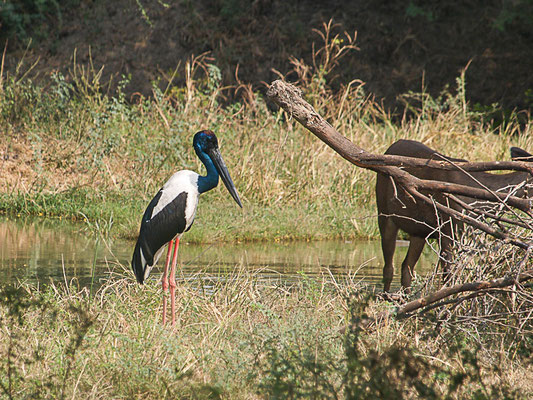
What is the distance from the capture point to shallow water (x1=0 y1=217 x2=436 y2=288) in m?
7.70

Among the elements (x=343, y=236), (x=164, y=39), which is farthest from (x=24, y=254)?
(x=164, y=39)

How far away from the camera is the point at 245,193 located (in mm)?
11344

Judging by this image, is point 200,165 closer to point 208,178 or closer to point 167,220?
point 208,178

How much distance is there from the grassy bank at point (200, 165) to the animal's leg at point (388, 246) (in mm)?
2997

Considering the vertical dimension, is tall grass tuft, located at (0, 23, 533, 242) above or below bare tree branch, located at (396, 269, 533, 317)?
below

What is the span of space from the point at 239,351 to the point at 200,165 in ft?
23.4

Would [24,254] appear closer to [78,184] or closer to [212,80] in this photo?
[78,184]

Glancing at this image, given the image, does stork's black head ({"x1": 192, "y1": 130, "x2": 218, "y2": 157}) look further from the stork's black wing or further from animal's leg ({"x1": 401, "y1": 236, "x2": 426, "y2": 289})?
animal's leg ({"x1": 401, "y1": 236, "x2": 426, "y2": 289})

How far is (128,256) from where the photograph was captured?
8594mm

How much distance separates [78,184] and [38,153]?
118 centimetres

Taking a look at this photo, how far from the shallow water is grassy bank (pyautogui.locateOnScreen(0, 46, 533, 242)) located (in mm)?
316

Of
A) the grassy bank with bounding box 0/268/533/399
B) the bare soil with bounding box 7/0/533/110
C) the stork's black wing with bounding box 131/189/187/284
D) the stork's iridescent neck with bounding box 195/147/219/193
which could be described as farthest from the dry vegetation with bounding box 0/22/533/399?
the bare soil with bounding box 7/0/533/110

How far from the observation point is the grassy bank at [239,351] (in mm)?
3471

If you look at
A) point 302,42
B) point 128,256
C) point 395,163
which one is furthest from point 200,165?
point 302,42
